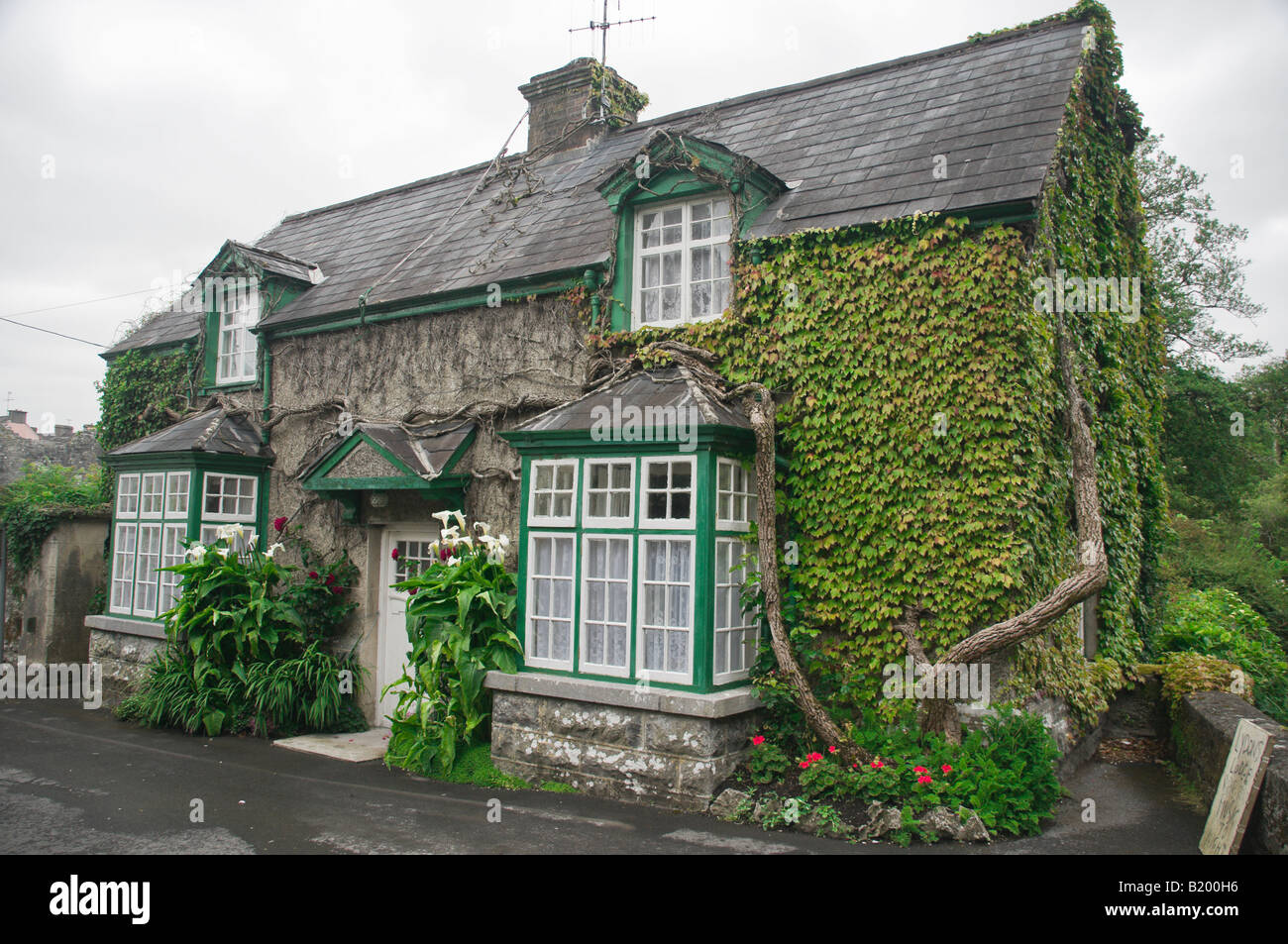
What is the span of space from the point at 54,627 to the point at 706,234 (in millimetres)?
11191

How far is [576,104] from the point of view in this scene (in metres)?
13.8

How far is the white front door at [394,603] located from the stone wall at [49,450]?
63.3 feet

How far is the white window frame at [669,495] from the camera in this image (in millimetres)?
7633

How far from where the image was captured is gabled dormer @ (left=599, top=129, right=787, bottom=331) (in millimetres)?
8867

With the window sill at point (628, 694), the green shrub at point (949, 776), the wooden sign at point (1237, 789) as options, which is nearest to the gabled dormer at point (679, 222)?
the window sill at point (628, 694)

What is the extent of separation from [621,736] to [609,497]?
206 centimetres

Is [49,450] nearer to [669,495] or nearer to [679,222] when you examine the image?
[679,222]

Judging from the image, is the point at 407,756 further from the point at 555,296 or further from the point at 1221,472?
the point at 1221,472

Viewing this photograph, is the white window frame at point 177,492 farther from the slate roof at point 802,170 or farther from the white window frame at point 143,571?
the slate roof at point 802,170

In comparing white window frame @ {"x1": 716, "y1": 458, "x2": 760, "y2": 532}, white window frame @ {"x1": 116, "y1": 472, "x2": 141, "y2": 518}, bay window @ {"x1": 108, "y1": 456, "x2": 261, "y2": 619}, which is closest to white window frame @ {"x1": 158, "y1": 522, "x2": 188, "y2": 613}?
bay window @ {"x1": 108, "y1": 456, "x2": 261, "y2": 619}

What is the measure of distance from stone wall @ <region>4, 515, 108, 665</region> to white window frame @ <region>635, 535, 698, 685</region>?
401 inches

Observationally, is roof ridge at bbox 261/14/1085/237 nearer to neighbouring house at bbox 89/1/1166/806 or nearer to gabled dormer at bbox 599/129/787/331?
neighbouring house at bbox 89/1/1166/806

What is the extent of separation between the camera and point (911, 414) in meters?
7.65
